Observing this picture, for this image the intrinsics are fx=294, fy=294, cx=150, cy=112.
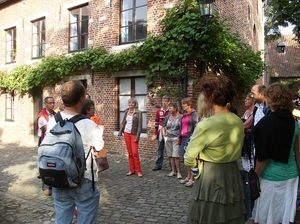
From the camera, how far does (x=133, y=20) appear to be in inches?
395

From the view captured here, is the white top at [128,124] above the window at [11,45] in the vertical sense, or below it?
below

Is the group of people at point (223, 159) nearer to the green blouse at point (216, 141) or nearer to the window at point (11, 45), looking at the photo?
the green blouse at point (216, 141)

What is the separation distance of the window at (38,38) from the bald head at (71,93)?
1156 centimetres

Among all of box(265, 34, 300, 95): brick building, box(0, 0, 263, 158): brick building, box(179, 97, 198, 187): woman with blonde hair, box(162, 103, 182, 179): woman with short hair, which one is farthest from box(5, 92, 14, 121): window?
box(265, 34, 300, 95): brick building

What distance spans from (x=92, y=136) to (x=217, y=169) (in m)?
1.06

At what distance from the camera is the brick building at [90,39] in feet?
31.7

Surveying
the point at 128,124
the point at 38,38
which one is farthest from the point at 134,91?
the point at 38,38

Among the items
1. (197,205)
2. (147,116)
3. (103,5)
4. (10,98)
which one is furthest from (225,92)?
(10,98)

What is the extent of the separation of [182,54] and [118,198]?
14.7 feet

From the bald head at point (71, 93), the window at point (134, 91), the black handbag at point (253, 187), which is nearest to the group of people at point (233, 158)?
the black handbag at point (253, 187)

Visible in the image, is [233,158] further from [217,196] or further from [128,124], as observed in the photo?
[128,124]

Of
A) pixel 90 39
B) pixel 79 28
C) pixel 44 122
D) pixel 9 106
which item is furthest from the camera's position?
pixel 9 106

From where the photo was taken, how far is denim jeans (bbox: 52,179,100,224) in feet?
8.13

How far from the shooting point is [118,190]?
18.6 ft
